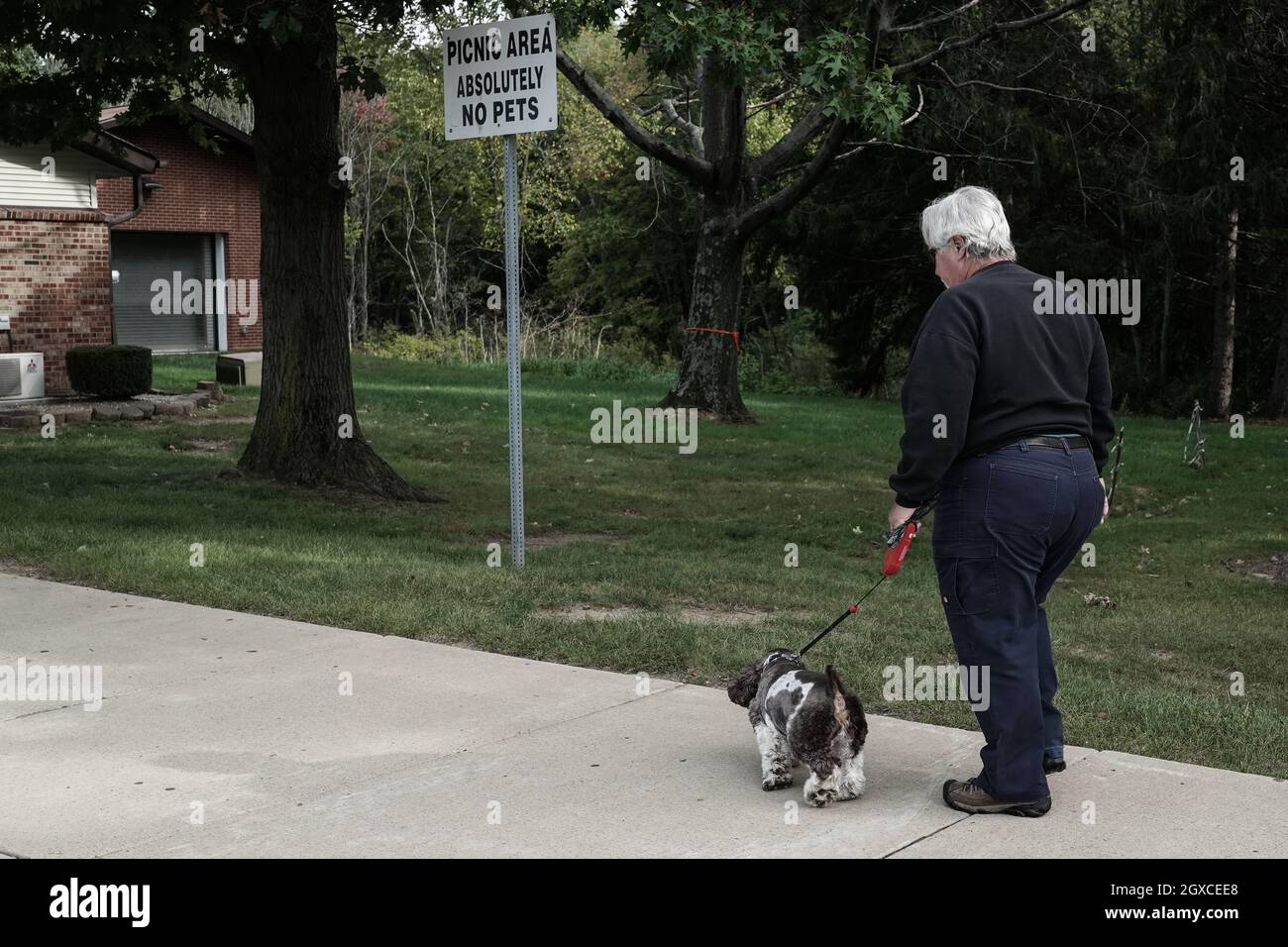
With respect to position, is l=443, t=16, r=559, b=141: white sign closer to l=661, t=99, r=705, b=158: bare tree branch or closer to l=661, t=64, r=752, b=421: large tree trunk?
l=661, t=64, r=752, b=421: large tree trunk

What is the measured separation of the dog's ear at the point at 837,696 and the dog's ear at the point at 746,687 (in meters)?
0.50

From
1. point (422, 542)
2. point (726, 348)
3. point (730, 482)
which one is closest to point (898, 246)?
point (726, 348)

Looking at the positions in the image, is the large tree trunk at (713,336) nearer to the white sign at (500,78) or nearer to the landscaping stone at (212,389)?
the landscaping stone at (212,389)

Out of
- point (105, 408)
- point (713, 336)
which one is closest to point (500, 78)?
point (105, 408)

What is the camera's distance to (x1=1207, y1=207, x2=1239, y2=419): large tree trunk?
28938 mm

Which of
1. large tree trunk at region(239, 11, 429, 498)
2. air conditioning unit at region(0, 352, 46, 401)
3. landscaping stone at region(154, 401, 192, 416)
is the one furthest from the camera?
air conditioning unit at region(0, 352, 46, 401)

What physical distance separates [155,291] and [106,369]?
1541cm

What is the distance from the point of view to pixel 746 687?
5.25 meters

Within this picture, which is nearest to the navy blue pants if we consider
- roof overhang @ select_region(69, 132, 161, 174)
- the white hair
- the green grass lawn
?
the white hair

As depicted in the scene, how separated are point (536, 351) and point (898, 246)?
364 inches

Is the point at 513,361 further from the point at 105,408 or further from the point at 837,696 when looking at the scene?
the point at 105,408

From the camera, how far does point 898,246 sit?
32750 mm

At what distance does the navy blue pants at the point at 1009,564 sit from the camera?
4531 mm

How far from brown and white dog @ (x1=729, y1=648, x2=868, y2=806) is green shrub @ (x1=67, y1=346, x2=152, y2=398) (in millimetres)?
16583
